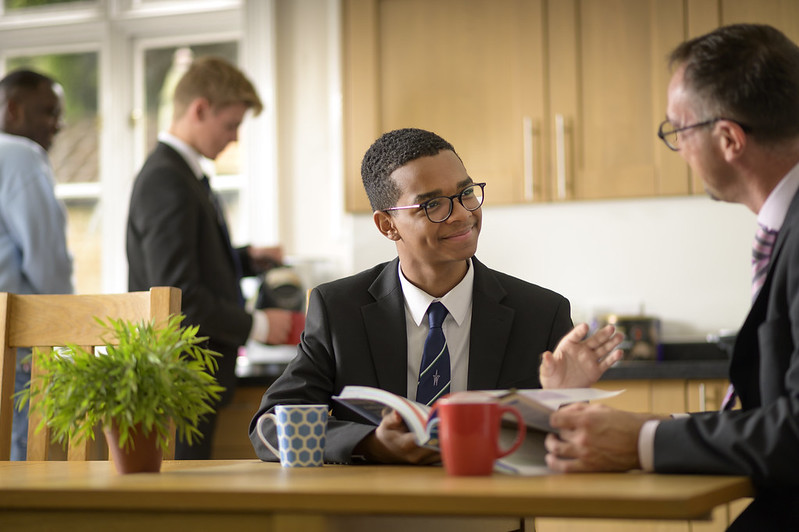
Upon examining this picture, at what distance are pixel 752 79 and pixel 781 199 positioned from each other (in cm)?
19

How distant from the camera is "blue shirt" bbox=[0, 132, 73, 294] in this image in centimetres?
264

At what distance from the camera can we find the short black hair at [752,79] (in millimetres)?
1378

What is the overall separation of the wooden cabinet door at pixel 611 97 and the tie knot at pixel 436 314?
177 centimetres

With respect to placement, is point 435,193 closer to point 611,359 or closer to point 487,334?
point 487,334

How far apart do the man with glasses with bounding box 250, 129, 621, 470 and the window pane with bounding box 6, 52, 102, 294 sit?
113 inches

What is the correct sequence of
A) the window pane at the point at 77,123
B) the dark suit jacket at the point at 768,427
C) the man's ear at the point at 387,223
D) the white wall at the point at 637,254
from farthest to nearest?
the window pane at the point at 77,123 < the white wall at the point at 637,254 < the man's ear at the point at 387,223 < the dark suit jacket at the point at 768,427

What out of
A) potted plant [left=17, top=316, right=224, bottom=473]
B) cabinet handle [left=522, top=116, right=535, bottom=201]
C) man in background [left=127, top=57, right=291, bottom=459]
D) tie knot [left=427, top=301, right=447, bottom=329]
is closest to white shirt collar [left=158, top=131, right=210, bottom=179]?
man in background [left=127, top=57, right=291, bottom=459]

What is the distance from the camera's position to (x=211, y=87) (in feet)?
9.36

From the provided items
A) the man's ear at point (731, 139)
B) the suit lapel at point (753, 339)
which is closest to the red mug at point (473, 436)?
the suit lapel at point (753, 339)

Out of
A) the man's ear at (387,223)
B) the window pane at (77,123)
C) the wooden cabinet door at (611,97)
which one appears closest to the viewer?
the man's ear at (387,223)

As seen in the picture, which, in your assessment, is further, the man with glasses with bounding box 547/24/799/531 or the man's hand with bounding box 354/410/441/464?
the man's hand with bounding box 354/410/441/464

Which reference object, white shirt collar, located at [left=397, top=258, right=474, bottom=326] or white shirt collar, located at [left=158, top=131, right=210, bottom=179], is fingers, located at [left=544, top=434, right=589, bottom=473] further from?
white shirt collar, located at [left=158, top=131, right=210, bottom=179]

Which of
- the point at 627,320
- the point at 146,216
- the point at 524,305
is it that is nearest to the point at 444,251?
the point at 524,305

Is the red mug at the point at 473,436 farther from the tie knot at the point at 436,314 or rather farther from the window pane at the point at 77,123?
the window pane at the point at 77,123
